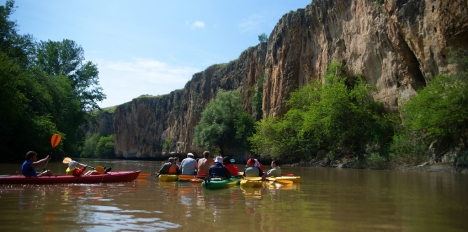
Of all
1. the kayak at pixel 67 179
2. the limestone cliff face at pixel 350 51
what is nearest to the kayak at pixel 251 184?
the kayak at pixel 67 179

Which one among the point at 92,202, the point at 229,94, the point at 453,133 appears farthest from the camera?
the point at 229,94

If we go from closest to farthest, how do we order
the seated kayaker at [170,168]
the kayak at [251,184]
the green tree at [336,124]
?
the kayak at [251,184] → the seated kayaker at [170,168] → the green tree at [336,124]

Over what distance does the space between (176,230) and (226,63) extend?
59.0 meters

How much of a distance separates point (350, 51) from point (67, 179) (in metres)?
27.7

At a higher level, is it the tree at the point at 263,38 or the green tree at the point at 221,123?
the tree at the point at 263,38

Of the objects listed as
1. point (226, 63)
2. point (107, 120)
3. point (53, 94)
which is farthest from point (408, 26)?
point (107, 120)

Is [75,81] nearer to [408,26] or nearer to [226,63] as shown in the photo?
[226,63]

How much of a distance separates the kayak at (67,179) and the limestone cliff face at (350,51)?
63.6 ft

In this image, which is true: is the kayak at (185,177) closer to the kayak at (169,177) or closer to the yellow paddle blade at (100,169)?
the kayak at (169,177)

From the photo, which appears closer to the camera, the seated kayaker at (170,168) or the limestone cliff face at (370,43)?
the seated kayaker at (170,168)

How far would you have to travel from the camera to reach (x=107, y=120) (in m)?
104

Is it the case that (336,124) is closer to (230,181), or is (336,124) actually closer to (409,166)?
(409,166)

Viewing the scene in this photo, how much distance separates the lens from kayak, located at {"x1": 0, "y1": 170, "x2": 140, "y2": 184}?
10.5m

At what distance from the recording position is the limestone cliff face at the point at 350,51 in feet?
74.4
